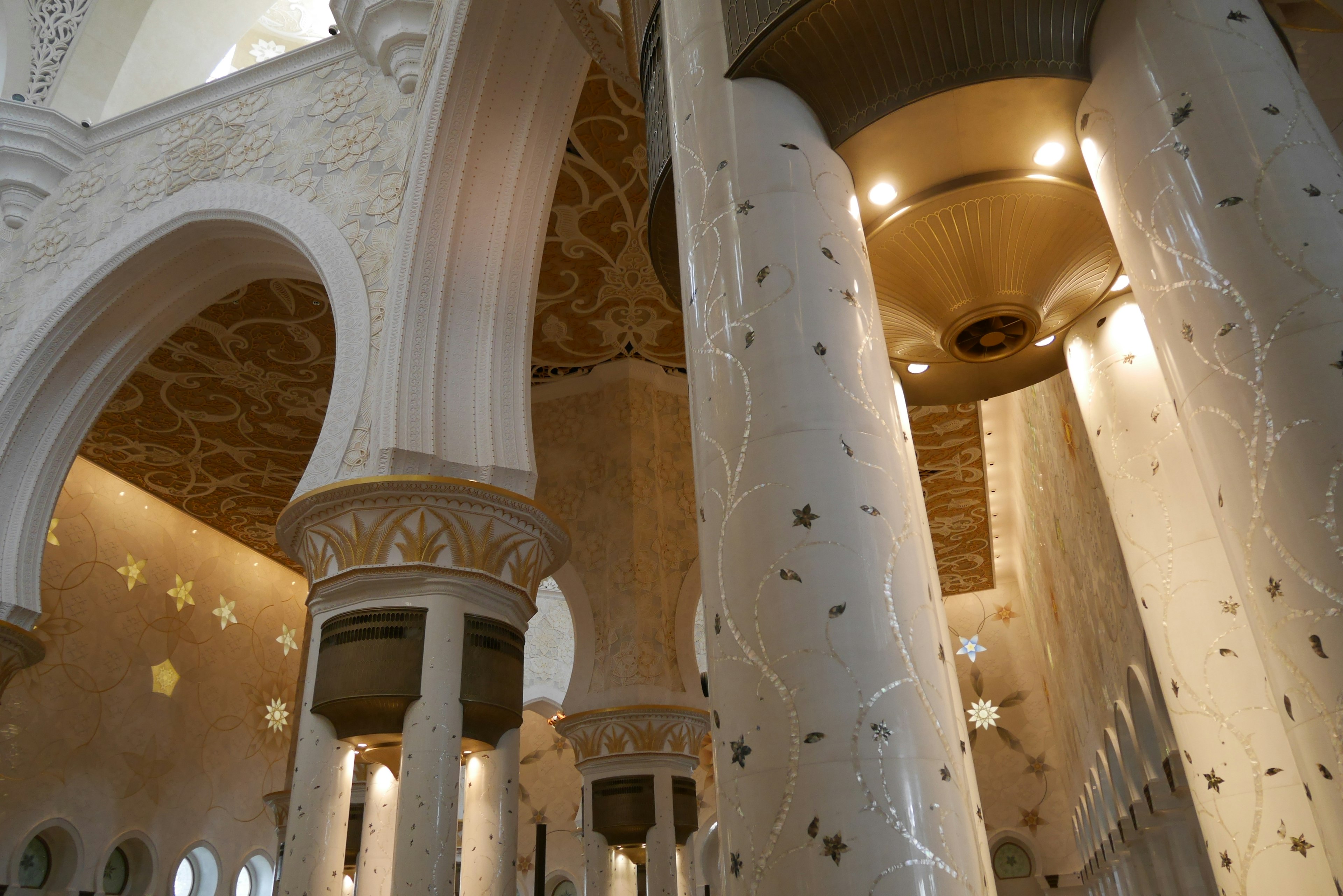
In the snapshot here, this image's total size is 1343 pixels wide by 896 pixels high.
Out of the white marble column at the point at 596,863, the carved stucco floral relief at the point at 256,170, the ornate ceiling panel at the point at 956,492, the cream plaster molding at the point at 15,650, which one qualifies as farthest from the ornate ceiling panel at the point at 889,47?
the white marble column at the point at 596,863

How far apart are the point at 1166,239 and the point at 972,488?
8767mm

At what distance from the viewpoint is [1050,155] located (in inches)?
89.4

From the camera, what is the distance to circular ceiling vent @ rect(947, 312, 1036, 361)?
2934mm

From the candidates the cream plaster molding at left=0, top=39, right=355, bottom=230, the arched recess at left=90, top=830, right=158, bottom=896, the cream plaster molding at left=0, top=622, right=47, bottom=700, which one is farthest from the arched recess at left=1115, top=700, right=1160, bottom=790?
the arched recess at left=90, top=830, right=158, bottom=896

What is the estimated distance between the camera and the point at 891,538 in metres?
1.50

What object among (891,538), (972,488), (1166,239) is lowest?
(891,538)

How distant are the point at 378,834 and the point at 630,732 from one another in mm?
3039

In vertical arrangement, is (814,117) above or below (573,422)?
below

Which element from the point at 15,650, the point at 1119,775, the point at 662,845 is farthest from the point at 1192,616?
the point at 15,650

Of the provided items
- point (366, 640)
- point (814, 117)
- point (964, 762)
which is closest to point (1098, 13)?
point (814, 117)

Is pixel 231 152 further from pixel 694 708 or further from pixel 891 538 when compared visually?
pixel 891 538

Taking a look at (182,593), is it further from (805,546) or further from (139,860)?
(805,546)

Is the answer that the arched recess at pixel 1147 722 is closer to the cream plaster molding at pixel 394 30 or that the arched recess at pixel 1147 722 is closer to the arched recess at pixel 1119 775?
the arched recess at pixel 1119 775

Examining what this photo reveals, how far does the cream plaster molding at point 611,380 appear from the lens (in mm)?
7789
